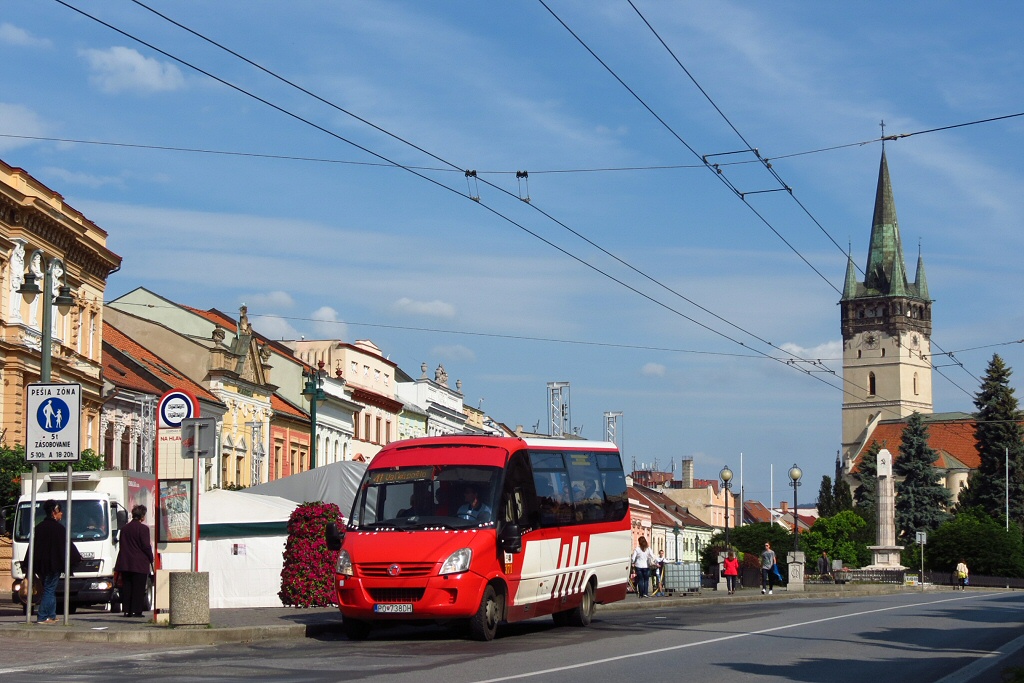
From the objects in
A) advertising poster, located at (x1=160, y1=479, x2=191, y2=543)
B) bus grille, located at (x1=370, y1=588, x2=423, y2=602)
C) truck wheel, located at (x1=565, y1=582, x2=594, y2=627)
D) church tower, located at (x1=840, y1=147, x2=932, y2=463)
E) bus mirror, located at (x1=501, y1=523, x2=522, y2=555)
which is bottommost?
truck wheel, located at (x1=565, y1=582, x2=594, y2=627)

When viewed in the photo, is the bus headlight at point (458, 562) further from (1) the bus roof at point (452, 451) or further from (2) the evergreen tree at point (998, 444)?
(2) the evergreen tree at point (998, 444)

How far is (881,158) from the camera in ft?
580

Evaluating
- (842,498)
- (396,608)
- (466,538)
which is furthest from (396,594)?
(842,498)

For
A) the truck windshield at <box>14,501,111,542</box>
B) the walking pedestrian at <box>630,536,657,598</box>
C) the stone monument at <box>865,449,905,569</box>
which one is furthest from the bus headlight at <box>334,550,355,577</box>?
the stone monument at <box>865,449,905,569</box>

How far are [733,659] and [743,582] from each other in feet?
131

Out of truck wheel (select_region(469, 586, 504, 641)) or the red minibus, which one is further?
truck wheel (select_region(469, 586, 504, 641))

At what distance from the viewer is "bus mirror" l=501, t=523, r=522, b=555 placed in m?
20.6

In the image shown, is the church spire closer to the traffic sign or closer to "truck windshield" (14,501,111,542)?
"truck windshield" (14,501,111,542)

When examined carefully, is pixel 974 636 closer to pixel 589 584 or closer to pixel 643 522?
pixel 589 584

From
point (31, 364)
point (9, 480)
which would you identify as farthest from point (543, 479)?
point (31, 364)

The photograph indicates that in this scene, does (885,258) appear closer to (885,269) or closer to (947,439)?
(885,269)

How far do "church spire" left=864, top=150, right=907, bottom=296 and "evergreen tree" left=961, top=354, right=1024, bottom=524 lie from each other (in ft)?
231

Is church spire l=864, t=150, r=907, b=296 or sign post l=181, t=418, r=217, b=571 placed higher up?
church spire l=864, t=150, r=907, b=296

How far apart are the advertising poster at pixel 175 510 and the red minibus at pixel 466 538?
1.94 m
